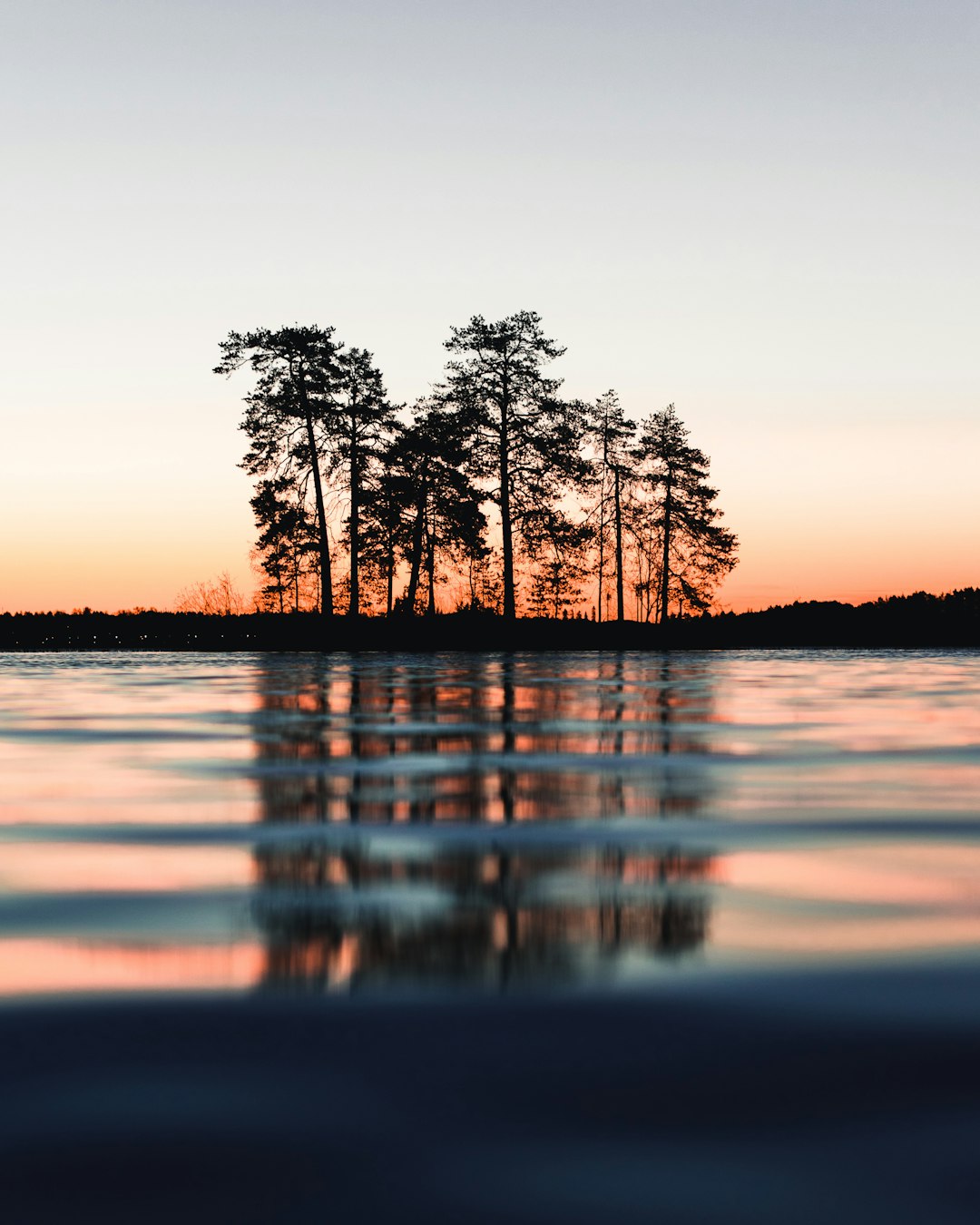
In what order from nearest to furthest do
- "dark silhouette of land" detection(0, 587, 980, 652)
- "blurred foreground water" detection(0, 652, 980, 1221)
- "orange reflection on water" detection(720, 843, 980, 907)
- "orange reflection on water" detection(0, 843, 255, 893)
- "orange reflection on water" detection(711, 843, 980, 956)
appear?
"blurred foreground water" detection(0, 652, 980, 1221) → "orange reflection on water" detection(711, 843, 980, 956) → "orange reflection on water" detection(720, 843, 980, 907) → "orange reflection on water" detection(0, 843, 255, 893) → "dark silhouette of land" detection(0, 587, 980, 652)

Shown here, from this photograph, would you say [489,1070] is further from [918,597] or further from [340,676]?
[918,597]

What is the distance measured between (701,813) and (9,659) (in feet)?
100

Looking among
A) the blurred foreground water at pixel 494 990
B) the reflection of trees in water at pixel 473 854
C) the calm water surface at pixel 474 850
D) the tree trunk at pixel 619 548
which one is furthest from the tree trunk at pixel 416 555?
the blurred foreground water at pixel 494 990

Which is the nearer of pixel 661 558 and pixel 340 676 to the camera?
pixel 340 676

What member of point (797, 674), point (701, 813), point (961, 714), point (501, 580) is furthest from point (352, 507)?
point (701, 813)

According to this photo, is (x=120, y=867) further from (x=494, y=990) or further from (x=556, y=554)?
(x=556, y=554)

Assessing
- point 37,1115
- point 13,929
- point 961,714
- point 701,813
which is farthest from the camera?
point 961,714

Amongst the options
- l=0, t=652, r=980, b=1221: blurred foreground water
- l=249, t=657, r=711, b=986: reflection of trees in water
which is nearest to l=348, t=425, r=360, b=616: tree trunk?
l=249, t=657, r=711, b=986: reflection of trees in water

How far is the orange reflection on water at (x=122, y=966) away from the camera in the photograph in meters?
3.66

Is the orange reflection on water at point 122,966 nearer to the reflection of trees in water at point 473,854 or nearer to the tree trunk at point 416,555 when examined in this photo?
the reflection of trees in water at point 473,854

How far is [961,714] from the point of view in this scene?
46.4 feet

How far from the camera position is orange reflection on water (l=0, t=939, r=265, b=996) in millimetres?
3658

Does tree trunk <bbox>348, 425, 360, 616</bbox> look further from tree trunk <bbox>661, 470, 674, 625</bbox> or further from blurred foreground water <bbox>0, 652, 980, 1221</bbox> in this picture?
blurred foreground water <bbox>0, 652, 980, 1221</bbox>

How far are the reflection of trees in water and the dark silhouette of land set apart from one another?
33543 millimetres
